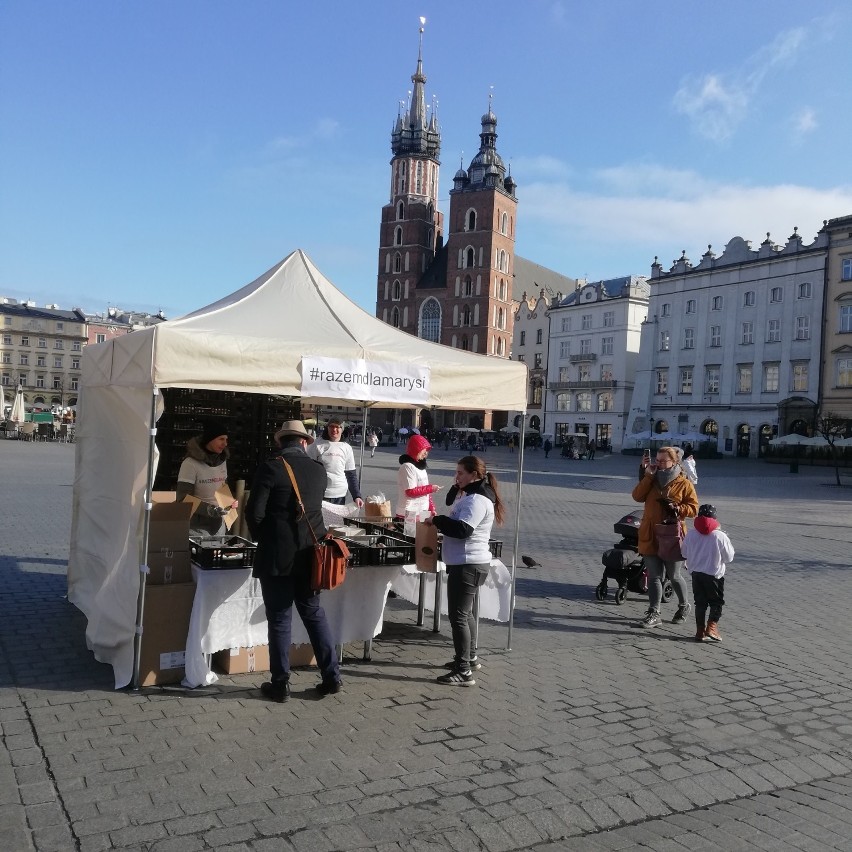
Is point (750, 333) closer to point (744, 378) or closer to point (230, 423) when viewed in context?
point (744, 378)

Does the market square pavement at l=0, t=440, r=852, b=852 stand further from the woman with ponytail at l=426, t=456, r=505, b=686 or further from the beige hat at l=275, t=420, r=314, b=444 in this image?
the beige hat at l=275, t=420, r=314, b=444

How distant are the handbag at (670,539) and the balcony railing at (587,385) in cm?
6361

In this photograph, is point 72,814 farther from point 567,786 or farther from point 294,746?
point 567,786

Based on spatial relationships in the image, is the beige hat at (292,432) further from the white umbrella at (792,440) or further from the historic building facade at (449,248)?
the historic building facade at (449,248)

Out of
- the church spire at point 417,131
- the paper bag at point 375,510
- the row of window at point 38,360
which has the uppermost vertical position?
the church spire at point 417,131

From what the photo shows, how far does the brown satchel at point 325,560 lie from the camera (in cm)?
528

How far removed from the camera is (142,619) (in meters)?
5.47

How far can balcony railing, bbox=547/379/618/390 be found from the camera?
231ft

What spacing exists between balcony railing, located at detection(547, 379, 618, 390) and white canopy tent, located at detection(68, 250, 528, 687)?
65.1 m

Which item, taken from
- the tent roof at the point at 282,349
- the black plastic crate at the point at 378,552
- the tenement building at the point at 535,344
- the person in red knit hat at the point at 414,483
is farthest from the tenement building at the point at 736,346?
the black plastic crate at the point at 378,552

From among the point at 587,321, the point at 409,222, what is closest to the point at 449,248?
the point at 409,222

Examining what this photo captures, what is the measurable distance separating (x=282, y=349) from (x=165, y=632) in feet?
7.19

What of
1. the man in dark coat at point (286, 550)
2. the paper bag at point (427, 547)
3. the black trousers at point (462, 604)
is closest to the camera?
the man in dark coat at point (286, 550)

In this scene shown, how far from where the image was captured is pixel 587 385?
238 feet
